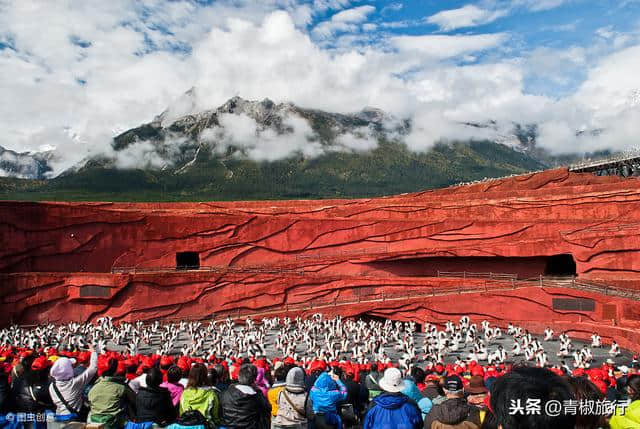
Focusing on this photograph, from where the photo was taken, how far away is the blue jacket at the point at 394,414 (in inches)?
159

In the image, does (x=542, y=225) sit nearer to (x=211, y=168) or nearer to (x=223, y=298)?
(x=223, y=298)

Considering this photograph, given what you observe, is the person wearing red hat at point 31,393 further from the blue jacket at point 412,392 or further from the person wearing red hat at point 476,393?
the person wearing red hat at point 476,393

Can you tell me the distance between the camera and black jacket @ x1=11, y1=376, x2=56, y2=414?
18.1 ft

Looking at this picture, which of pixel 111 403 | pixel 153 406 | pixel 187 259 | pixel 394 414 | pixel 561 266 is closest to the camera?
pixel 394 414

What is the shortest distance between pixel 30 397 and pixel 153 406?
5.40 ft

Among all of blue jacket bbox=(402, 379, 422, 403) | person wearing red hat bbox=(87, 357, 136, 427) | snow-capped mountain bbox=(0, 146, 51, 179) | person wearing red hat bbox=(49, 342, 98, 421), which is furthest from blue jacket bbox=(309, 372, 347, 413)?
snow-capped mountain bbox=(0, 146, 51, 179)

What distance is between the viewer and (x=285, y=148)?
9625 centimetres

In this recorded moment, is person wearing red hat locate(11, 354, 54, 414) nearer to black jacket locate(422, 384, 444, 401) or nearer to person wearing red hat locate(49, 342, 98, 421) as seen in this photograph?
person wearing red hat locate(49, 342, 98, 421)

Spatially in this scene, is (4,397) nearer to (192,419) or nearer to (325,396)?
(192,419)

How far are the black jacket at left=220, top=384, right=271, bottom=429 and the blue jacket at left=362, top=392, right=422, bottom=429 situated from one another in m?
1.15

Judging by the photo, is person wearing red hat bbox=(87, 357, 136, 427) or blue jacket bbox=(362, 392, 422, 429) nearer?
blue jacket bbox=(362, 392, 422, 429)

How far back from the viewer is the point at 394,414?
4078 millimetres

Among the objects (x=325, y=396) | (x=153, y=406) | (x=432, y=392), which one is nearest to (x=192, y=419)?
(x=153, y=406)

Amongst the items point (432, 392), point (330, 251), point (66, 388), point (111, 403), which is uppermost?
point (330, 251)
